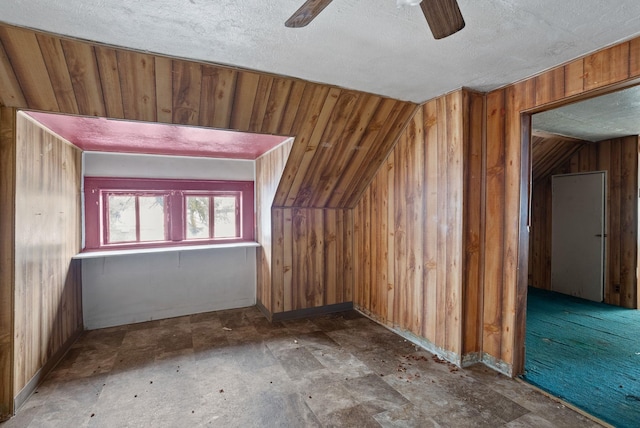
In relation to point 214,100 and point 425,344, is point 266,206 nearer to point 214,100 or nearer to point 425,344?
point 214,100

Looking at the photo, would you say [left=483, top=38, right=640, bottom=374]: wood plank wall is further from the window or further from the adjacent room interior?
the window

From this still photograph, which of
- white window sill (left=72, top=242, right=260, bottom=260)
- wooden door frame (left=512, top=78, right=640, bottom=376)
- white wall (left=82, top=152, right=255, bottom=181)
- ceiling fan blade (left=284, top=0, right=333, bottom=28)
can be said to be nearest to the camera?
ceiling fan blade (left=284, top=0, right=333, bottom=28)

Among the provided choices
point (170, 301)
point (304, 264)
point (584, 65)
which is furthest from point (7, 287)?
point (584, 65)

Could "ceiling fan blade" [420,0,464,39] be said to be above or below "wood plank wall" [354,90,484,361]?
above

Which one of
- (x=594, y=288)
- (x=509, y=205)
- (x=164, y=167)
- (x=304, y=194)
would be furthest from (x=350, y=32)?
(x=594, y=288)

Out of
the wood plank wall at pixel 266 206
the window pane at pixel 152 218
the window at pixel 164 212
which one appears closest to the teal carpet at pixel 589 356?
the wood plank wall at pixel 266 206

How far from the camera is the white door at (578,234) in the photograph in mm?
4363

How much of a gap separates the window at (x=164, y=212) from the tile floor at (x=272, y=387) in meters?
1.15

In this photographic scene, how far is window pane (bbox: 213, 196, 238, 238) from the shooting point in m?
4.26

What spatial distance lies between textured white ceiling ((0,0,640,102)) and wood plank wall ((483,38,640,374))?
0.53ft

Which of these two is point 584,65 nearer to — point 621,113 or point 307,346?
point 621,113

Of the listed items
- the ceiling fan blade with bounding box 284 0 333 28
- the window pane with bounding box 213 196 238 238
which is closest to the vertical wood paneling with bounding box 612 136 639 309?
the ceiling fan blade with bounding box 284 0 333 28

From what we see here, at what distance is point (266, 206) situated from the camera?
151 inches

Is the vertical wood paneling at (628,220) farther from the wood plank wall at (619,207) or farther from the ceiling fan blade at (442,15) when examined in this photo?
the ceiling fan blade at (442,15)
